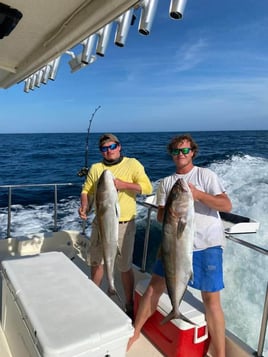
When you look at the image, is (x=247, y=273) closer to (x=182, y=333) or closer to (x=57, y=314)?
(x=182, y=333)

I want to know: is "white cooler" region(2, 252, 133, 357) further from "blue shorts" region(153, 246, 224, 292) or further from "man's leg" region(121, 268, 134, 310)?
"man's leg" region(121, 268, 134, 310)

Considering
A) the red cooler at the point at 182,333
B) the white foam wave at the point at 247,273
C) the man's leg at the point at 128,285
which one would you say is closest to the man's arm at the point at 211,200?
the red cooler at the point at 182,333

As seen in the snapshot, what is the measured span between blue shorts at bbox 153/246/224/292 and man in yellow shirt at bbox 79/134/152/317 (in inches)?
31.8

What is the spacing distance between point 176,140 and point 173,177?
0.30 metres

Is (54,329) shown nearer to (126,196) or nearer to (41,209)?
(126,196)

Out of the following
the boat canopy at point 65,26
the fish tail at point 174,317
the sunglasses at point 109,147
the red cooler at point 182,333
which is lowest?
the red cooler at point 182,333

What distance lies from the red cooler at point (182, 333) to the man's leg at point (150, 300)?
3.6 inches

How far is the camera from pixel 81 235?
195 inches

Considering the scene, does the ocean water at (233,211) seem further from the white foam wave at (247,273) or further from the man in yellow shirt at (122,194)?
the man in yellow shirt at (122,194)

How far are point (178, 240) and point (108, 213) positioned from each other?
0.68 metres

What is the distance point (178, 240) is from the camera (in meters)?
2.15

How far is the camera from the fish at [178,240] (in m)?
2.07

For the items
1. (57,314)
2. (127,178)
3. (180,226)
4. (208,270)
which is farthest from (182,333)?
(127,178)

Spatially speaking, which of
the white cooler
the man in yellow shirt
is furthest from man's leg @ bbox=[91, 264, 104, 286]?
the white cooler
